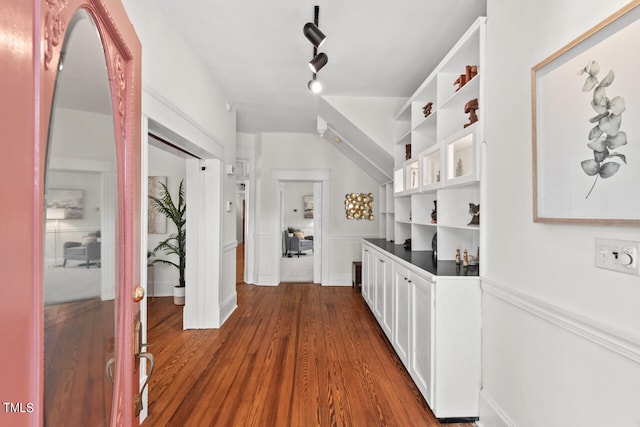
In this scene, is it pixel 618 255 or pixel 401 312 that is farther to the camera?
pixel 401 312

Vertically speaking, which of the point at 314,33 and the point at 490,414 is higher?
the point at 314,33

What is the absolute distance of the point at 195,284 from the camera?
11.8 ft

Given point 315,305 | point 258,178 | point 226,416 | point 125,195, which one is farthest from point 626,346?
point 258,178

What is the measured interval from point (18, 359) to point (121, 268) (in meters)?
0.53

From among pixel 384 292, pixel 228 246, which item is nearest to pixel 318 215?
pixel 228 246

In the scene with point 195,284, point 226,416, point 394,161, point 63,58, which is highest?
point 394,161

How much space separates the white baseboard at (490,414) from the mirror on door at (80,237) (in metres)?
1.88

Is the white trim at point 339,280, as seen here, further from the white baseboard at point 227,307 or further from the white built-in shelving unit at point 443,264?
the white built-in shelving unit at point 443,264

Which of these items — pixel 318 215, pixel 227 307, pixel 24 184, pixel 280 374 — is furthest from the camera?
pixel 318 215

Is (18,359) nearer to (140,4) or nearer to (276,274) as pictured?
(140,4)

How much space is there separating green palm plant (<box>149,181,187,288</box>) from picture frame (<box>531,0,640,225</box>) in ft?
12.5

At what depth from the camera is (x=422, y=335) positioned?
2.25 m

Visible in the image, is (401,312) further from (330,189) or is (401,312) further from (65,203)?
(330,189)

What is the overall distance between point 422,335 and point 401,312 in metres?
0.50
